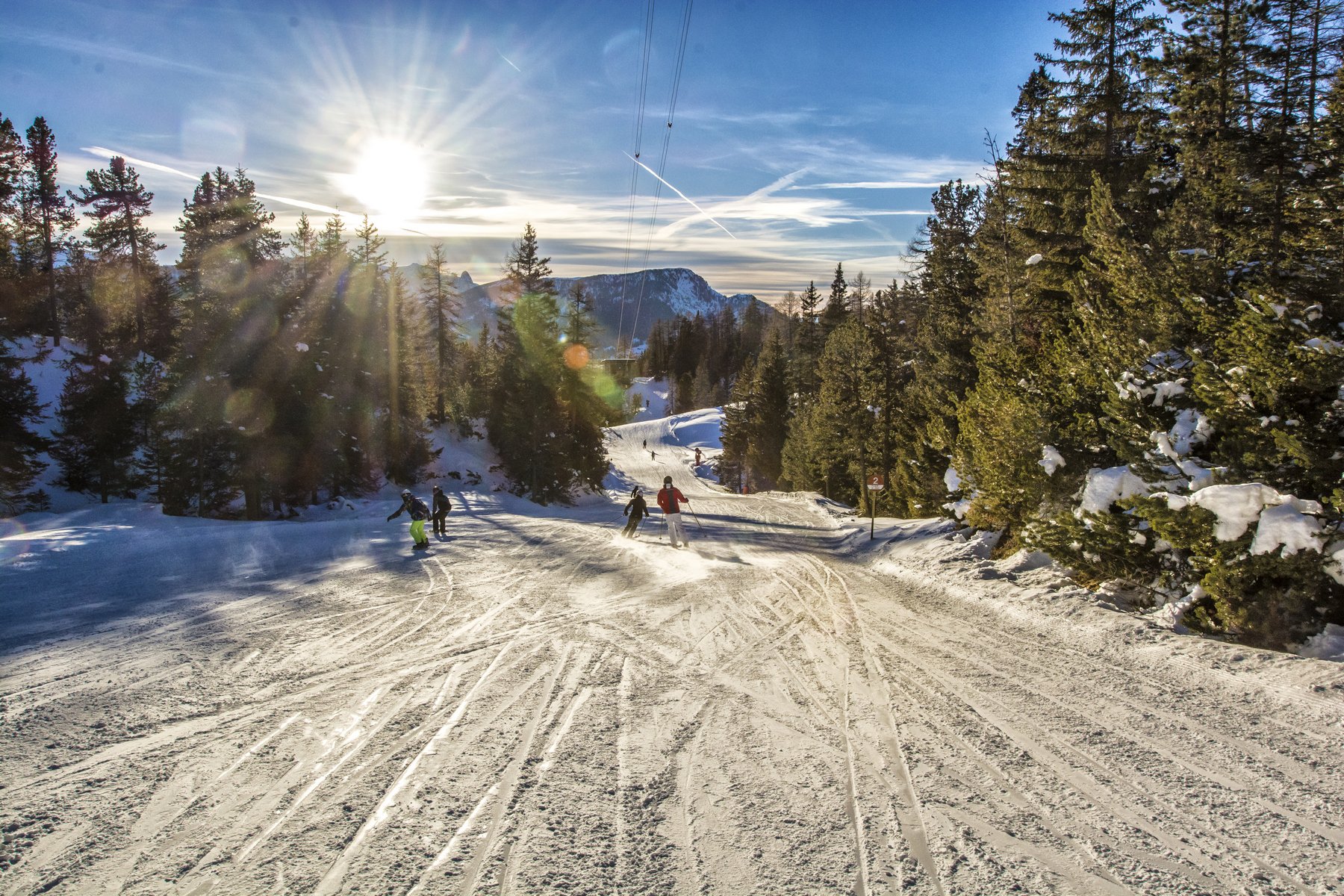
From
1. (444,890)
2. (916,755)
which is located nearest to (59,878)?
(444,890)

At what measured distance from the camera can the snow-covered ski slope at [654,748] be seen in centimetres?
378

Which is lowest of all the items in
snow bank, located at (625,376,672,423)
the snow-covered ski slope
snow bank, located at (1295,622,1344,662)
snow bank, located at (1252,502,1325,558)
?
the snow-covered ski slope

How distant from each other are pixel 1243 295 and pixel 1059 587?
4.49 metres

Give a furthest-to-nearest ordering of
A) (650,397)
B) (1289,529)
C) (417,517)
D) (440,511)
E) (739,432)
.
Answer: (650,397) → (739,432) → (440,511) → (417,517) → (1289,529)

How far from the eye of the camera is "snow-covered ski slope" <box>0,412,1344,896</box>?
3777 millimetres

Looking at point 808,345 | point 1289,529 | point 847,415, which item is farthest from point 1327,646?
point 808,345

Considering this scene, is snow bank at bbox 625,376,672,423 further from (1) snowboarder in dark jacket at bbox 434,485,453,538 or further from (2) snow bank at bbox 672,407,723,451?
(1) snowboarder in dark jacket at bbox 434,485,453,538

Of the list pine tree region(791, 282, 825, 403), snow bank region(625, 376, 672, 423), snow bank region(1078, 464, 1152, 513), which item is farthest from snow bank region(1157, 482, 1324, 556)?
snow bank region(625, 376, 672, 423)

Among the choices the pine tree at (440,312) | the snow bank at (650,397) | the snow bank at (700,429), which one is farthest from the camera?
the snow bank at (650,397)

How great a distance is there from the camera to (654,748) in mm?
5266

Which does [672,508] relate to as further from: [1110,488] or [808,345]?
[808,345]

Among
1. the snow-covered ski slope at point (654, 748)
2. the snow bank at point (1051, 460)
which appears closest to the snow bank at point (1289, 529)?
the snow-covered ski slope at point (654, 748)

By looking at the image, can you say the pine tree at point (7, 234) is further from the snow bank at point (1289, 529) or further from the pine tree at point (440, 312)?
the snow bank at point (1289, 529)

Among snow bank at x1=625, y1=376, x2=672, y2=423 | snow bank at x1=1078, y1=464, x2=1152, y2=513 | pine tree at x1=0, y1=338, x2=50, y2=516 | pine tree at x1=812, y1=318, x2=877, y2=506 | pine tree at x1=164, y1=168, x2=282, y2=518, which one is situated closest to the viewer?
snow bank at x1=1078, y1=464, x2=1152, y2=513
